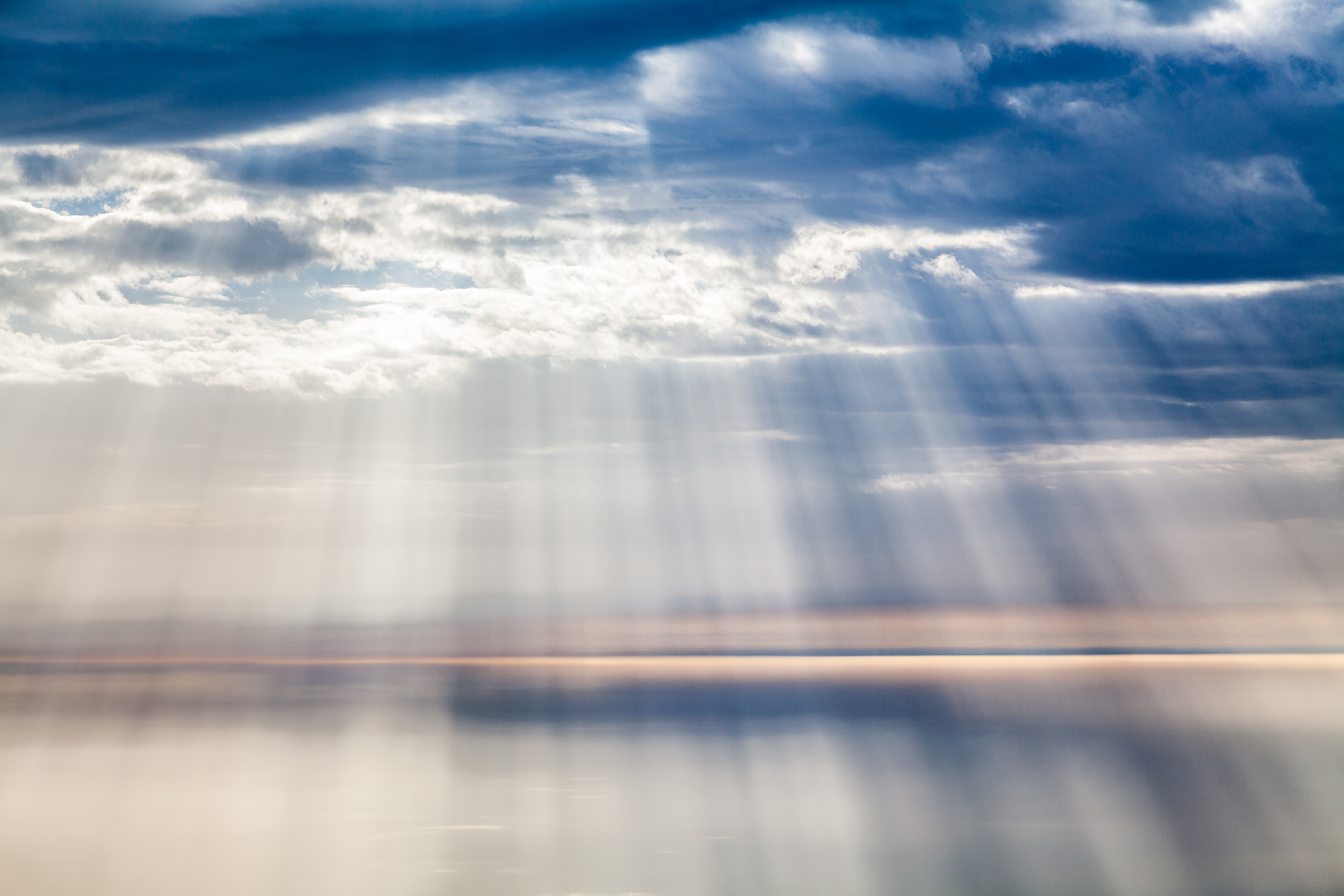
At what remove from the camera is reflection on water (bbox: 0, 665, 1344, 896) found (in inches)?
445

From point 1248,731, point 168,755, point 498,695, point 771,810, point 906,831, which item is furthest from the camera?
point 498,695

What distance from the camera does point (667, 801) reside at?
15461 millimetres

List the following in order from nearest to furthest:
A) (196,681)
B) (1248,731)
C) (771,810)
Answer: (771,810) → (1248,731) → (196,681)

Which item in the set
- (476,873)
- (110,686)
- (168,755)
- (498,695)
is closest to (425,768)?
(168,755)

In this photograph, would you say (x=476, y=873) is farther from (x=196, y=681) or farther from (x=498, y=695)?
(x=196, y=681)

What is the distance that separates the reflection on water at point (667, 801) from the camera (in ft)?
37.1

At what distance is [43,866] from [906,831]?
1113 cm

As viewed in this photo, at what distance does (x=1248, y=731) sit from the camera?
78.3 ft

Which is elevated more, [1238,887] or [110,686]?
[110,686]

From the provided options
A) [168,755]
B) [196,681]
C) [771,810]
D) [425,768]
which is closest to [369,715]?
[168,755]

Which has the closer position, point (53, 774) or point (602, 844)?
point (602, 844)

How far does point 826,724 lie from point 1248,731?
10520mm

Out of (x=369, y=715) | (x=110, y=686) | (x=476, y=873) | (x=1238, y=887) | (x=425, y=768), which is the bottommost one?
(x=1238, y=887)

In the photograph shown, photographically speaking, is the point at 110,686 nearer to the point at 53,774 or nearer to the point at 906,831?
the point at 53,774
